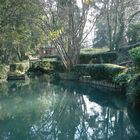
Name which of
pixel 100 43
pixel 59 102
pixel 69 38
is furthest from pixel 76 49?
pixel 100 43

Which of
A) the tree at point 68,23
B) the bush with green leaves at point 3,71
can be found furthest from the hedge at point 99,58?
the bush with green leaves at point 3,71

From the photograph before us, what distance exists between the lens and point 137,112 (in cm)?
1184

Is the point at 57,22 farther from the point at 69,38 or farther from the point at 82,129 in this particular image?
the point at 82,129

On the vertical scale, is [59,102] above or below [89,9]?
below

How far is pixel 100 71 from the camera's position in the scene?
68.8 feet

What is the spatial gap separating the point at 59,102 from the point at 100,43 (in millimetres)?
38271

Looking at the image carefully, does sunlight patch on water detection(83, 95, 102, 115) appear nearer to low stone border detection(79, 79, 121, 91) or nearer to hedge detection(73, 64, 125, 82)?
low stone border detection(79, 79, 121, 91)

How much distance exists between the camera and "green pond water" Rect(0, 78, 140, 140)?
9.48 meters

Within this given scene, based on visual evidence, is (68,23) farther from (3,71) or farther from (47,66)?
(47,66)

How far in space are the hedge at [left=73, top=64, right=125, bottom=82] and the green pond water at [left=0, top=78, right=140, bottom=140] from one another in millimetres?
1424

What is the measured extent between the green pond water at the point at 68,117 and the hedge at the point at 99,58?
11.8 metres

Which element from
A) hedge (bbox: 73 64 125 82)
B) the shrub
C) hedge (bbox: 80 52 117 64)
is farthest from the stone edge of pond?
hedge (bbox: 80 52 117 64)

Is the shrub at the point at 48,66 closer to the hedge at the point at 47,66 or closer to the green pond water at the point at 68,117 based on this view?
the hedge at the point at 47,66

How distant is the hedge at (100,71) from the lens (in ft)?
61.0
